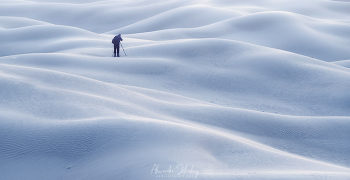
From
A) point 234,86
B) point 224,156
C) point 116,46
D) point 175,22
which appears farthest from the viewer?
point 175,22

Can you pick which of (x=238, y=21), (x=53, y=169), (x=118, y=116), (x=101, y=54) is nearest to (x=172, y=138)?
(x=118, y=116)

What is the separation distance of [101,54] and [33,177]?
32.7 ft

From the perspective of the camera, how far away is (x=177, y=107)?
8117mm

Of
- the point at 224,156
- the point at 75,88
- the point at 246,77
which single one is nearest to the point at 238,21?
the point at 246,77

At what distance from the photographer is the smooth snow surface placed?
512cm

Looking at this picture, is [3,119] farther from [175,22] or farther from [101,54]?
[175,22]

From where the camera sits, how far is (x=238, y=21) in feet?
70.8

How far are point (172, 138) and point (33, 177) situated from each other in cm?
212

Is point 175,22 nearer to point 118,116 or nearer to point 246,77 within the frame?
point 246,77

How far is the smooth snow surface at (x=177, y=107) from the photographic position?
5.12 meters

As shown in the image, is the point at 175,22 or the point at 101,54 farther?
the point at 175,22

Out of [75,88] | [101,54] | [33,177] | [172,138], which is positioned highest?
[101,54]

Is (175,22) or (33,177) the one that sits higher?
(175,22)

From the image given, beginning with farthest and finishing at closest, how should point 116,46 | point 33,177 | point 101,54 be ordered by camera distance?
point 101,54 < point 116,46 < point 33,177
